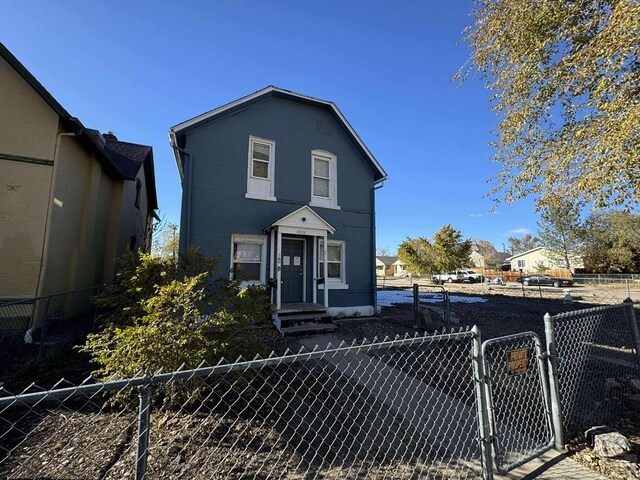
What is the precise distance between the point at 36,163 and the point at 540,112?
12392 mm

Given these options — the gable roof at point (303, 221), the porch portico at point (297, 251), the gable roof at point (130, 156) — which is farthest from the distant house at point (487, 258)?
the gable roof at point (130, 156)

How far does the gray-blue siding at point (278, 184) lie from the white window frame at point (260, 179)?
139mm

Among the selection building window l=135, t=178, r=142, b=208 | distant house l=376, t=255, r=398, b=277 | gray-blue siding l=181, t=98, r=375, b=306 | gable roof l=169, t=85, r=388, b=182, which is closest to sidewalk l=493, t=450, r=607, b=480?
gray-blue siding l=181, t=98, r=375, b=306

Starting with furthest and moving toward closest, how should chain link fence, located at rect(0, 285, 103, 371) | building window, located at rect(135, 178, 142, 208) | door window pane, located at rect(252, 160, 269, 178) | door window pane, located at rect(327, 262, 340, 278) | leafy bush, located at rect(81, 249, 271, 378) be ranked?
building window, located at rect(135, 178, 142, 208) < door window pane, located at rect(327, 262, 340, 278) < door window pane, located at rect(252, 160, 269, 178) < chain link fence, located at rect(0, 285, 103, 371) < leafy bush, located at rect(81, 249, 271, 378)

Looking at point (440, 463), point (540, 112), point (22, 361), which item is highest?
point (540, 112)

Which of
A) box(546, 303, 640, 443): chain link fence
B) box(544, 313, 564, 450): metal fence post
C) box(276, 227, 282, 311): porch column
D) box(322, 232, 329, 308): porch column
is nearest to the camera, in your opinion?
box(544, 313, 564, 450): metal fence post

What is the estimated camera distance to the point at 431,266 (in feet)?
116

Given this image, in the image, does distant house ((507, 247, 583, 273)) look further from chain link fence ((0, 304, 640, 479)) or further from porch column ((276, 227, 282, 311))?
chain link fence ((0, 304, 640, 479))

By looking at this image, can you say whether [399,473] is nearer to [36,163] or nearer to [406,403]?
[406,403]

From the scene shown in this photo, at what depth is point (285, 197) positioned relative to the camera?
10211mm

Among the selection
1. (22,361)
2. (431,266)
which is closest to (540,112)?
(22,361)

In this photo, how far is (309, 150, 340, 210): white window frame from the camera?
35.4 ft

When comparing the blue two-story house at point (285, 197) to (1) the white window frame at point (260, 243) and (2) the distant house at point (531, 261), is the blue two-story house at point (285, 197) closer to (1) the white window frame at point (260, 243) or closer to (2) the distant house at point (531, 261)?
(1) the white window frame at point (260, 243)

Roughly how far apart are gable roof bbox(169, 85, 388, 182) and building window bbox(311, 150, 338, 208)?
4.04 feet
